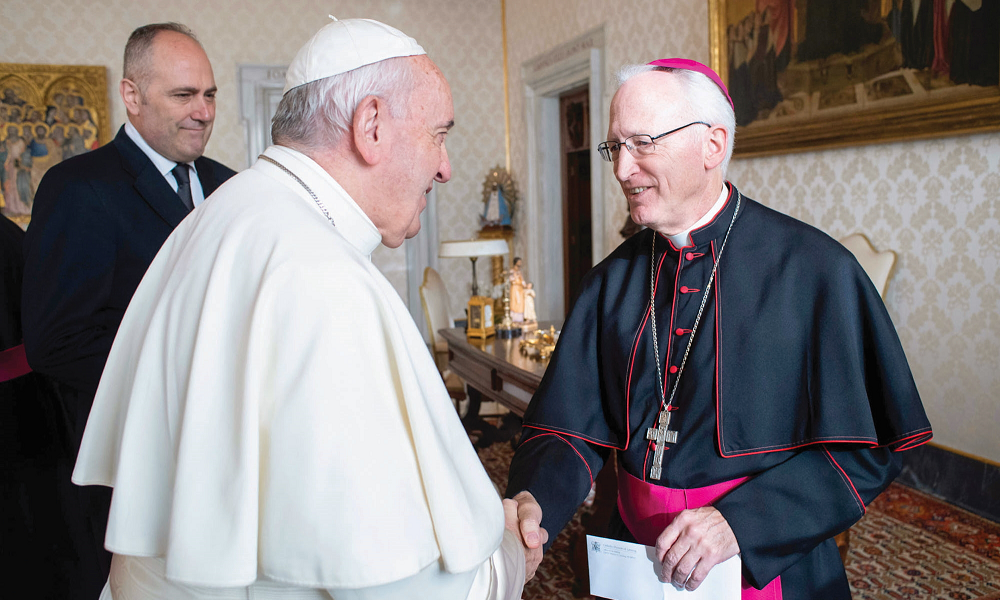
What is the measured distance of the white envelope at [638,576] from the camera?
4.79ft

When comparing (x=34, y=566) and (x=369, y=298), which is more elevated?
(x=369, y=298)

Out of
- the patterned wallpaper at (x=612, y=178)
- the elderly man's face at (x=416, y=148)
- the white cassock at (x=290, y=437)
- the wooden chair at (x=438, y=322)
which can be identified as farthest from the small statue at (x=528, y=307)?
the white cassock at (x=290, y=437)

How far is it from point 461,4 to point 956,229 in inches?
260

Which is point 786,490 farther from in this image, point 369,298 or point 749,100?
point 749,100

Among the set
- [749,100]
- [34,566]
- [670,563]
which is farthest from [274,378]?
[749,100]

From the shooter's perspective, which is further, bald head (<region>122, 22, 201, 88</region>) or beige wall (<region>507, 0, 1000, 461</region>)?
beige wall (<region>507, 0, 1000, 461</region>)

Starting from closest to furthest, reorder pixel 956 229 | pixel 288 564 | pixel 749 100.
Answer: pixel 288 564 < pixel 956 229 < pixel 749 100

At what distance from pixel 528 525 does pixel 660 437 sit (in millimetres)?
363

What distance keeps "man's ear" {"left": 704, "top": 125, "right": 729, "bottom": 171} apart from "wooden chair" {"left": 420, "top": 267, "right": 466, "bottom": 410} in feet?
12.6

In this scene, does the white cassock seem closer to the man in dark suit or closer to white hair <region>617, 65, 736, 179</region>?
white hair <region>617, 65, 736, 179</region>

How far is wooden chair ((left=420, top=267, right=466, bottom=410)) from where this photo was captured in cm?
552

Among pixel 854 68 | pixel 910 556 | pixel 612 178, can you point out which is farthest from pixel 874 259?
pixel 612 178

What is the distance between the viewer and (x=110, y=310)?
7.03 ft

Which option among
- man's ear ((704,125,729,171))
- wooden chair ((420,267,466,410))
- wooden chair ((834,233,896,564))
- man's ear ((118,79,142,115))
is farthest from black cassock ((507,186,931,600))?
wooden chair ((420,267,466,410))
